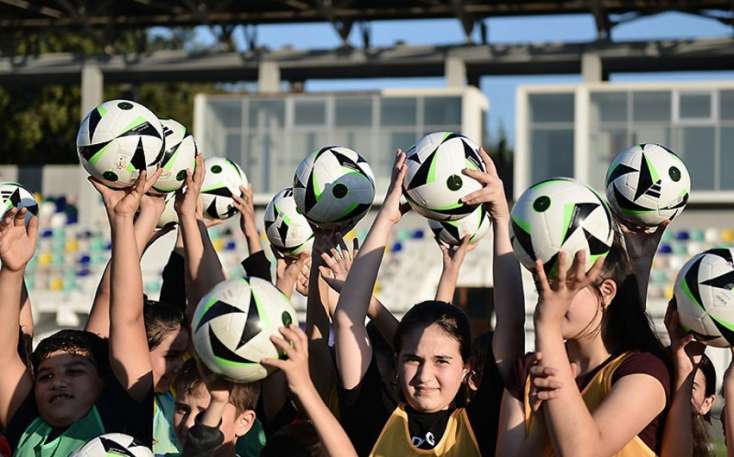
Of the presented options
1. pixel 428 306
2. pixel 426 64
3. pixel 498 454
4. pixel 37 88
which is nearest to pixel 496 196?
pixel 428 306

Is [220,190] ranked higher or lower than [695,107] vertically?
lower

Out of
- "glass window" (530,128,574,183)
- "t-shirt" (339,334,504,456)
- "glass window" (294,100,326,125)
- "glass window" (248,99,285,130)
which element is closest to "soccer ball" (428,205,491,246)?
"t-shirt" (339,334,504,456)

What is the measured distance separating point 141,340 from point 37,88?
1729 inches

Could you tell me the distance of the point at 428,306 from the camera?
455cm

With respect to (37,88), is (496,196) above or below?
below

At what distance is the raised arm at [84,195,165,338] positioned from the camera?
17.6 feet

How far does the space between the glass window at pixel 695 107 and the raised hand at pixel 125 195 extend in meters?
27.0

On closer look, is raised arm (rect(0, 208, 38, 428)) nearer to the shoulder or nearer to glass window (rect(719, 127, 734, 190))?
the shoulder

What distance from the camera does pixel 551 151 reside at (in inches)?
1243

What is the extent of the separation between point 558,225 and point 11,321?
2.36m

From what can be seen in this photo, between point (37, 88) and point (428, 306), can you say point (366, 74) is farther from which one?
point (428, 306)

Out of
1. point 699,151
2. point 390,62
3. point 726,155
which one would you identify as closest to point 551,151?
point 699,151

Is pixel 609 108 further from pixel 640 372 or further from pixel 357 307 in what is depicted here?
pixel 640 372

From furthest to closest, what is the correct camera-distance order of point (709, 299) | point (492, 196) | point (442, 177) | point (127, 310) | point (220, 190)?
point (220, 190) → point (442, 177) → point (127, 310) → point (492, 196) → point (709, 299)
